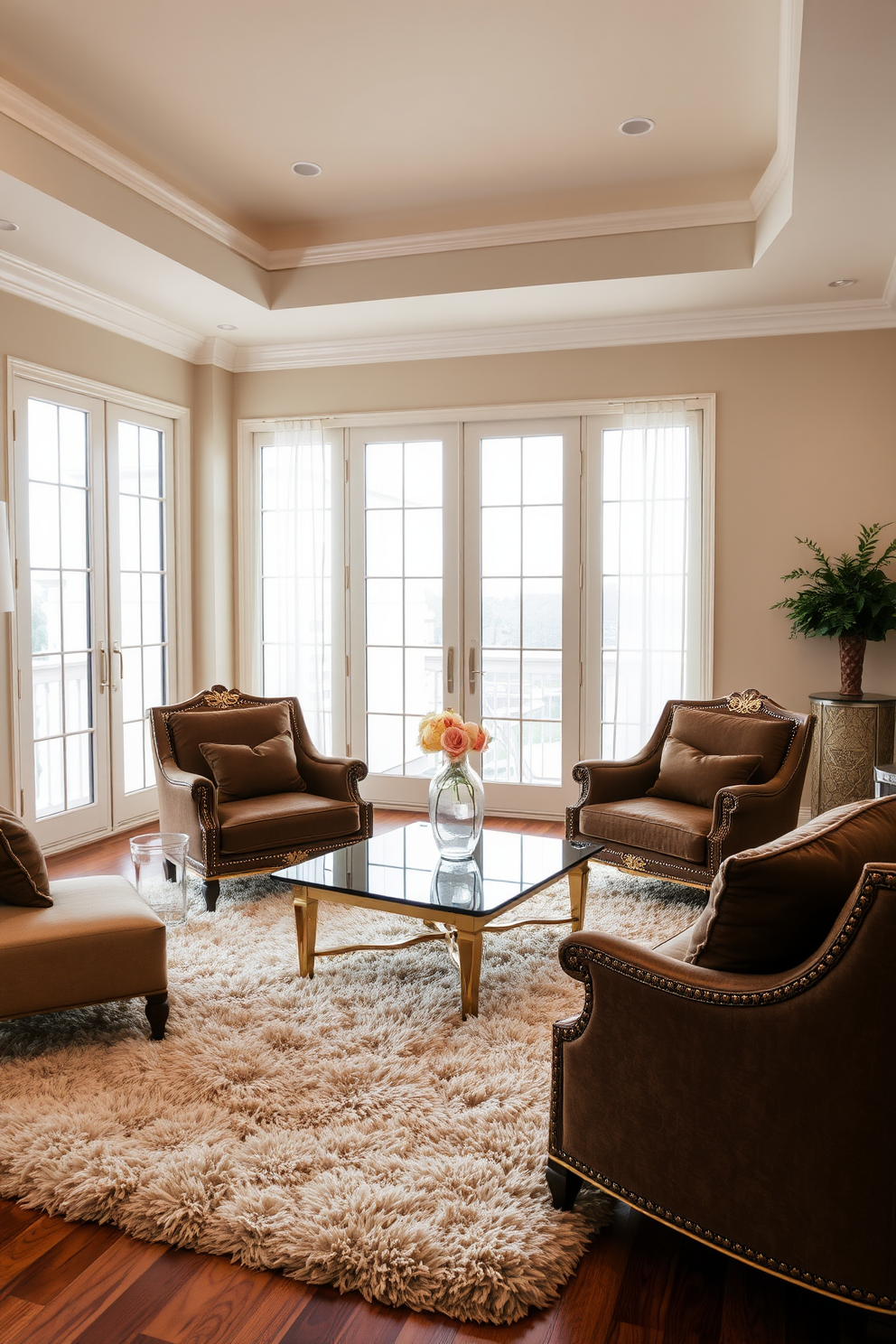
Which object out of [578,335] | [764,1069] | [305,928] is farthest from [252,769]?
[578,335]

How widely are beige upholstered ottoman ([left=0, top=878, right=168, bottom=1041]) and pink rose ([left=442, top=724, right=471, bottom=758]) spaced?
112 centimetres

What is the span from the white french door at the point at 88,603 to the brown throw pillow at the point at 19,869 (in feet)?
6.78

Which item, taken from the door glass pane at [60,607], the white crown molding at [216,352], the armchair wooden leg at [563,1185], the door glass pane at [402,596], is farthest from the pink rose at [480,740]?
the white crown molding at [216,352]

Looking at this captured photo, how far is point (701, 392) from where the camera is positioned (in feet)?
17.5

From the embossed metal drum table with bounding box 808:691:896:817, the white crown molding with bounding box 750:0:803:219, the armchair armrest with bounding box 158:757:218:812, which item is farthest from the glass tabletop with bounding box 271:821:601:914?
the white crown molding with bounding box 750:0:803:219

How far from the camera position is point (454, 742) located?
3.31 m

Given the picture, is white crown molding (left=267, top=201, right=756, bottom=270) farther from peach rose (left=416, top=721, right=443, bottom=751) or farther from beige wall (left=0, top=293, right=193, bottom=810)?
peach rose (left=416, top=721, right=443, bottom=751)

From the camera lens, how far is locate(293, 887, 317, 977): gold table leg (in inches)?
126

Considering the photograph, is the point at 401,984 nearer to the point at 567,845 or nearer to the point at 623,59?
the point at 567,845

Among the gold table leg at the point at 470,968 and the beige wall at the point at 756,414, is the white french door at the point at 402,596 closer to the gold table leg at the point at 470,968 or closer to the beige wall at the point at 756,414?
the beige wall at the point at 756,414

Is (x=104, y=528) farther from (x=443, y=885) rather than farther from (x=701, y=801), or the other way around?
(x=701, y=801)

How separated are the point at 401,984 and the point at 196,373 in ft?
14.4

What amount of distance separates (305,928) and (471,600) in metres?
3.00

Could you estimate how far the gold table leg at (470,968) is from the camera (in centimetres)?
286
